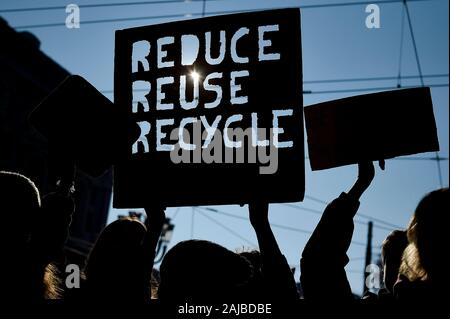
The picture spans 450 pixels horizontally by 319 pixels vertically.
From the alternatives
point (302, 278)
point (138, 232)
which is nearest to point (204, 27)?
point (138, 232)

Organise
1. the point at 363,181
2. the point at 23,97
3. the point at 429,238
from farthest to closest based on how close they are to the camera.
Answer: the point at 23,97 < the point at 363,181 < the point at 429,238

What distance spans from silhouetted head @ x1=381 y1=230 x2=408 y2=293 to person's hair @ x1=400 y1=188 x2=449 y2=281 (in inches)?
34.9

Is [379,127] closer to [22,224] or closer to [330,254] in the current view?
[330,254]

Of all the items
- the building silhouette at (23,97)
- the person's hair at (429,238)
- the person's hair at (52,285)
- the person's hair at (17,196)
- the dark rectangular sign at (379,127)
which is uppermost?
the building silhouette at (23,97)

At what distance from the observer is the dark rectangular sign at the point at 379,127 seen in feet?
7.25

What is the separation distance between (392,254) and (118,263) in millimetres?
1544

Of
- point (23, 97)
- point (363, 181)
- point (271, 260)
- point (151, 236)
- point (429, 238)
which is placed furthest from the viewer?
point (23, 97)

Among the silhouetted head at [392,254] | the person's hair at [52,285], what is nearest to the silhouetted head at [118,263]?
the person's hair at [52,285]

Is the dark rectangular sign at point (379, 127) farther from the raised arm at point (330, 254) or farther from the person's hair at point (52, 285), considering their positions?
the person's hair at point (52, 285)

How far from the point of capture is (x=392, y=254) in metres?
2.78

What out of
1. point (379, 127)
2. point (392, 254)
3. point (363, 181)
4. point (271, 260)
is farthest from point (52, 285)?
point (392, 254)

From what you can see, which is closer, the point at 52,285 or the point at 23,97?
the point at 52,285
